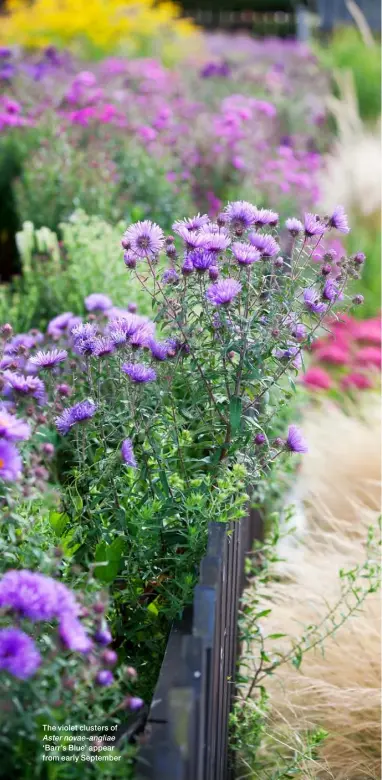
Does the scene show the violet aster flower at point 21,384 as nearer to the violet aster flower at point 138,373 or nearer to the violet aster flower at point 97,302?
the violet aster flower at point 138,373

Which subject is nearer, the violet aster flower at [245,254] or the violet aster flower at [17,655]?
the violet aster flower at [17,655]

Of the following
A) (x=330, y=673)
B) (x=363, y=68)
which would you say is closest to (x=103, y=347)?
(x=330, y=673)

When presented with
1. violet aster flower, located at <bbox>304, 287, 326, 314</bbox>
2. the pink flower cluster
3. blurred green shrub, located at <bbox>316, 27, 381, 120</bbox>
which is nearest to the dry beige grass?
violet aster flower, located at <bbox>304, 287, 326, 314</bbox>

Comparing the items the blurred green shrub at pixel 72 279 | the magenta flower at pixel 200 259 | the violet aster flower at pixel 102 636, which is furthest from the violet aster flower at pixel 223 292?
the blurred green shrub at pixel 72 279

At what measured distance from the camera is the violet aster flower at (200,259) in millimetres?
1882

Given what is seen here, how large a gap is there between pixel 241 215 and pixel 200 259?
0.51 feet

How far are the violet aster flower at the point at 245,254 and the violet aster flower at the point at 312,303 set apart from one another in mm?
173

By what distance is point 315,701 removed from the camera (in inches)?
99.6

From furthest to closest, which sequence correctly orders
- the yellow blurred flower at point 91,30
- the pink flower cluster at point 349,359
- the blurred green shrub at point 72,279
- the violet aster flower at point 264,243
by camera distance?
the yellow blurred flower at point 91,30, the pink flower cluster at point 349,359, the blurred green shrub at point 72,279, the violet aster flower at point 264,243

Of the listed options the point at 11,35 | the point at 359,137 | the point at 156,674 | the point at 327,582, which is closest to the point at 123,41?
the point at 11,35

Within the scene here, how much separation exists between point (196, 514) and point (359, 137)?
5555 millimetres

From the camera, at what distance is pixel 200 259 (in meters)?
1.89

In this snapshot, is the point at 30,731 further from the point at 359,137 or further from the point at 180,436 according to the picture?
the point at 359,137

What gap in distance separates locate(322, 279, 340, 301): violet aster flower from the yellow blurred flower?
8.12 meters
